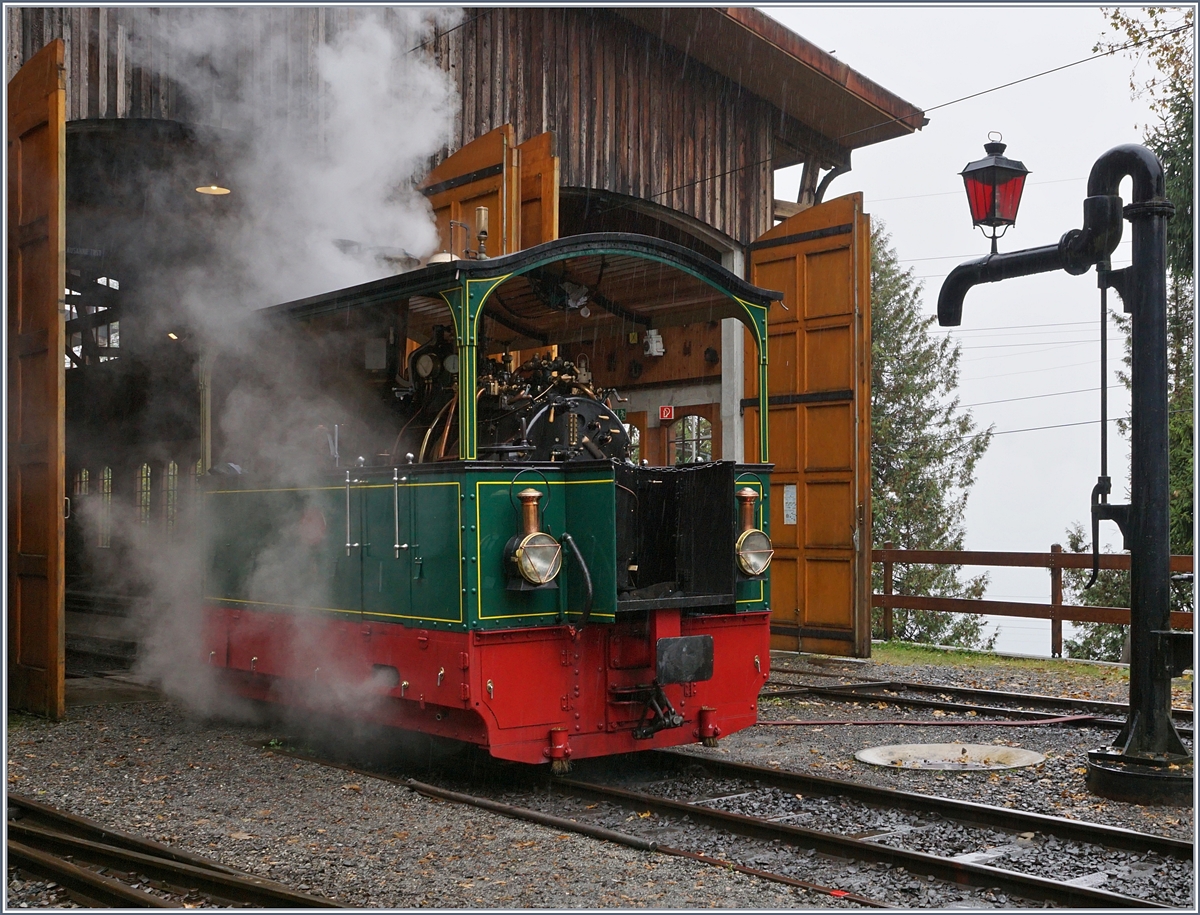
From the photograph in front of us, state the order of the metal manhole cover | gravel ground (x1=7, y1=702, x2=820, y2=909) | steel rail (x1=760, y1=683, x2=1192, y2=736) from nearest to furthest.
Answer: gravel ground (x1=7, y1=702, x2=820, y2=909), the metal manhole cover, steel rail (x1=760, y1=683, x2=1192, y2=736)

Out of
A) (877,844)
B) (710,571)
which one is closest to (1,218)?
(710,571)

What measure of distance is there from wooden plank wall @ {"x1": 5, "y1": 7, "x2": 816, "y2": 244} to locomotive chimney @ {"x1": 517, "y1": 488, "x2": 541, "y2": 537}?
582cm

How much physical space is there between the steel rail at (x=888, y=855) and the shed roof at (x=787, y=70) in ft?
29.2

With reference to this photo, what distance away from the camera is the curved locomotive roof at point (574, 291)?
21.7 feet

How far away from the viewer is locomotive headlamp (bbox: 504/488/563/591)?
20.5 feet

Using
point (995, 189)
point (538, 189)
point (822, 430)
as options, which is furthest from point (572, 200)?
point (995, 189)

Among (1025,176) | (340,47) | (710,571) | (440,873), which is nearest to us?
(440,873)

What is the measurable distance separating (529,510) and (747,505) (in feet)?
4.94

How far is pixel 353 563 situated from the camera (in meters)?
7.38

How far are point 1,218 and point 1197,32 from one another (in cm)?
662

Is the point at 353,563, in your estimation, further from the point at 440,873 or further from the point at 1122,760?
the point at 1122,760

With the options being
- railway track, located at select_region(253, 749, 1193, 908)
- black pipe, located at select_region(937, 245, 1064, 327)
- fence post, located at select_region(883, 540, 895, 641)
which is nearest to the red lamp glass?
black pipe, located at select_region(937, 245, 1064, 327)

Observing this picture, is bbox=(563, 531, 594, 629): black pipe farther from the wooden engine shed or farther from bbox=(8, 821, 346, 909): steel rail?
bbox=(8, 821, 346, 909): steel rail

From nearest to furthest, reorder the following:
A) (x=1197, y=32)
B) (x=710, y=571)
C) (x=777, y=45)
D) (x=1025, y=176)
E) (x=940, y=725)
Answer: (x=1197, y=32) < (x=710, y=571) < (x=1025, y=176) < (x=940, y=725) < (x=777, y=45)
